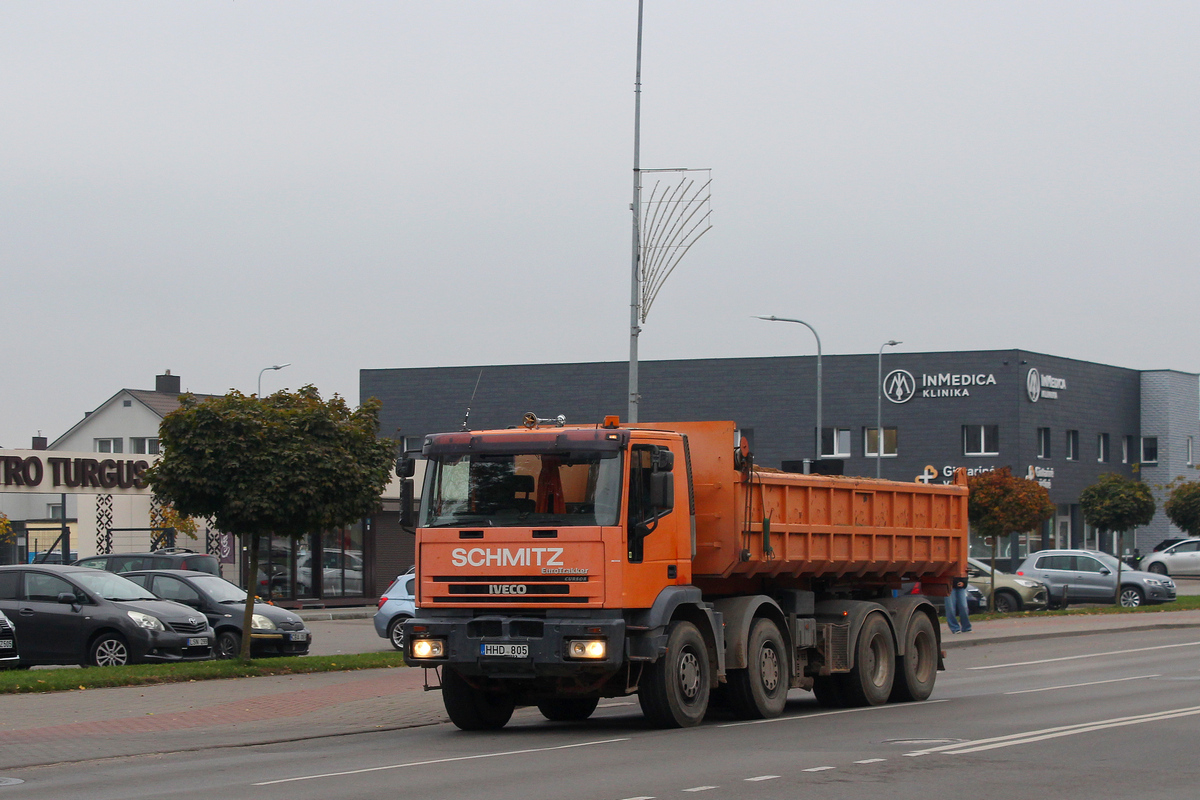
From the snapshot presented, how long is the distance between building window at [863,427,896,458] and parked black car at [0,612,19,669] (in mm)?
47644

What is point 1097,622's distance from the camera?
32.8 meters

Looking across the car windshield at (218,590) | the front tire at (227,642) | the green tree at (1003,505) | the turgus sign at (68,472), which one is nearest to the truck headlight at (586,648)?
the front tire at (227,642)

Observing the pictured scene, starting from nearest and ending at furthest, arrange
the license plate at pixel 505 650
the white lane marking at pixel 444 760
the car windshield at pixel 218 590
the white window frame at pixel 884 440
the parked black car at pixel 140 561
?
the white lane marking at pixel 444 760 → the license plate at pixel 505 650 → the car windshield at pixel 218 590 → the parked black car at pixel 140 561 → the white window frame at pixel 884 440

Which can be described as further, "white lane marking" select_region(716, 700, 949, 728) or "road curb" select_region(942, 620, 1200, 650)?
"road curb" select_region(942, 620, 1200, 650)

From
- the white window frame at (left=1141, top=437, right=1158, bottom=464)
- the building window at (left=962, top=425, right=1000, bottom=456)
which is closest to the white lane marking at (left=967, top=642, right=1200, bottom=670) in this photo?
the building window at (left=962, top=425, right=1000, bottom=456)

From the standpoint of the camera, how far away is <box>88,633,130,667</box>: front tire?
67.9 feet

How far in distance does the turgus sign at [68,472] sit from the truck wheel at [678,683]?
24.7m

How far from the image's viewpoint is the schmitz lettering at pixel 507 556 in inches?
527

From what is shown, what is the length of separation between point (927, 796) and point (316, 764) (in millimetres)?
4855

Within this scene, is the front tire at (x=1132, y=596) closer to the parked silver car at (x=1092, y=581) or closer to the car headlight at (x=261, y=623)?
the parked silver car at (x=1092, y=581)

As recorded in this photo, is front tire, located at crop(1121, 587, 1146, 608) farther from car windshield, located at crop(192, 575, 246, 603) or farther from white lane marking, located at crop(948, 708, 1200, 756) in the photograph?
white lane marking, located at crop(948, 708, 1200, 756)

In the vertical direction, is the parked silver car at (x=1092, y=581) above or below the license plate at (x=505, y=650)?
below

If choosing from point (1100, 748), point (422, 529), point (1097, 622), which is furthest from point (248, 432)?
point (1097, 622)

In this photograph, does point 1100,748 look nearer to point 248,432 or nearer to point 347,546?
point 248,432
